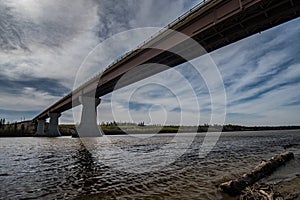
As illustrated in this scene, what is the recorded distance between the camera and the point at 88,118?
71.3m

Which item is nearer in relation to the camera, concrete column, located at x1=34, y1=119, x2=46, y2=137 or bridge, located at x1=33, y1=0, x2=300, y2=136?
bridge, located at x1=33, y1=0, x2=300, y2=136

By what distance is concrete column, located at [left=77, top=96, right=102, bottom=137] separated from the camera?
228 ft

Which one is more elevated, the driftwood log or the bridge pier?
the bridge pier

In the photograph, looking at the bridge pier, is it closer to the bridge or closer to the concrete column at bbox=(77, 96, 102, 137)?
the concrete column at bbox=(77, 96, 102, 137)

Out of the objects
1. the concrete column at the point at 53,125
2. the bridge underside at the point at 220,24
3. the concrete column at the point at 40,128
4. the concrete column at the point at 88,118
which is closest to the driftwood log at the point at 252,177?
the bridge underside at the point at 220,24

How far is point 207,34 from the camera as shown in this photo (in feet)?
86.7

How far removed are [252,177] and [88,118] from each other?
67475 mm

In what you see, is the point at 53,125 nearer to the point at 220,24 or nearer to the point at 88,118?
the point at 88,118

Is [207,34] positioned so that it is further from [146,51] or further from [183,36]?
[146,51]

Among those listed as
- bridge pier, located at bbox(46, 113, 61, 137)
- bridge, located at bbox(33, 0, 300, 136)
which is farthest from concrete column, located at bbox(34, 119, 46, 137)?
bridge, located at bbox(33, 0, 300, 136)

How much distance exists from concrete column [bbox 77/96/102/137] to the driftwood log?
63.5 m

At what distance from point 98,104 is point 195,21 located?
177 ft

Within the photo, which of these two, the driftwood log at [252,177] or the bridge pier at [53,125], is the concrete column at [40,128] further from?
the driftwood log at [252,177]

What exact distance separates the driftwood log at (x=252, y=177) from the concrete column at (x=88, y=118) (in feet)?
208
